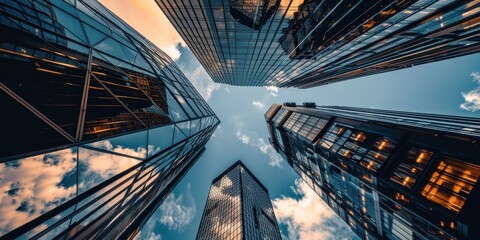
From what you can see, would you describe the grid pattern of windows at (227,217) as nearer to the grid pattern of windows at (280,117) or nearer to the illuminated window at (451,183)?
the grid pattern of windows at (280,117)

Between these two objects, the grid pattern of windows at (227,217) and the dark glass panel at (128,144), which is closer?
the dark glass panel at (128,144)

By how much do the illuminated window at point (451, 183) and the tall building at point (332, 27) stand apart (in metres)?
10.9

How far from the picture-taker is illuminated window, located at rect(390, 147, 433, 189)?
16.0 metres

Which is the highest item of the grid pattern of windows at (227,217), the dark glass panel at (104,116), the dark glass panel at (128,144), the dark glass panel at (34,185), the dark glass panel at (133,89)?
the dark glass panel at (133,89)

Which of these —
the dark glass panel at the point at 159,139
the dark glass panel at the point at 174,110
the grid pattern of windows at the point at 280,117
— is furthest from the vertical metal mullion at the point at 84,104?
the grid pattern of windows at the point at 280,117

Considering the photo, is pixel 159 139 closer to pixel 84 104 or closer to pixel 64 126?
pixel 84 104

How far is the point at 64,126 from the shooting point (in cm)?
450

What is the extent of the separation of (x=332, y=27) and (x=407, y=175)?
1757 cm

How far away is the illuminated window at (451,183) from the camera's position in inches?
501

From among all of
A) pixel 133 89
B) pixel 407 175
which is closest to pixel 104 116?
pixel 133 89

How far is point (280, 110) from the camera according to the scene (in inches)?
2478

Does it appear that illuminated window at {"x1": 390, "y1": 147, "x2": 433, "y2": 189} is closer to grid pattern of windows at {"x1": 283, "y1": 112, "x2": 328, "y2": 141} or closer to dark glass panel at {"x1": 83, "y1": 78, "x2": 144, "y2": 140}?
grid pattern of windows at {"x1": 283, "y1": 112, "x2": 328, "y2": 141}

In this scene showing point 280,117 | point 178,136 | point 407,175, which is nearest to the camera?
point 178,136

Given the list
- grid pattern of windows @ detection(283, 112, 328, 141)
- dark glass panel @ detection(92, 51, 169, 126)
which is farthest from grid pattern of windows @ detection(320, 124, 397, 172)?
dark glass panel @ detection(92, 51, 169, 126)
